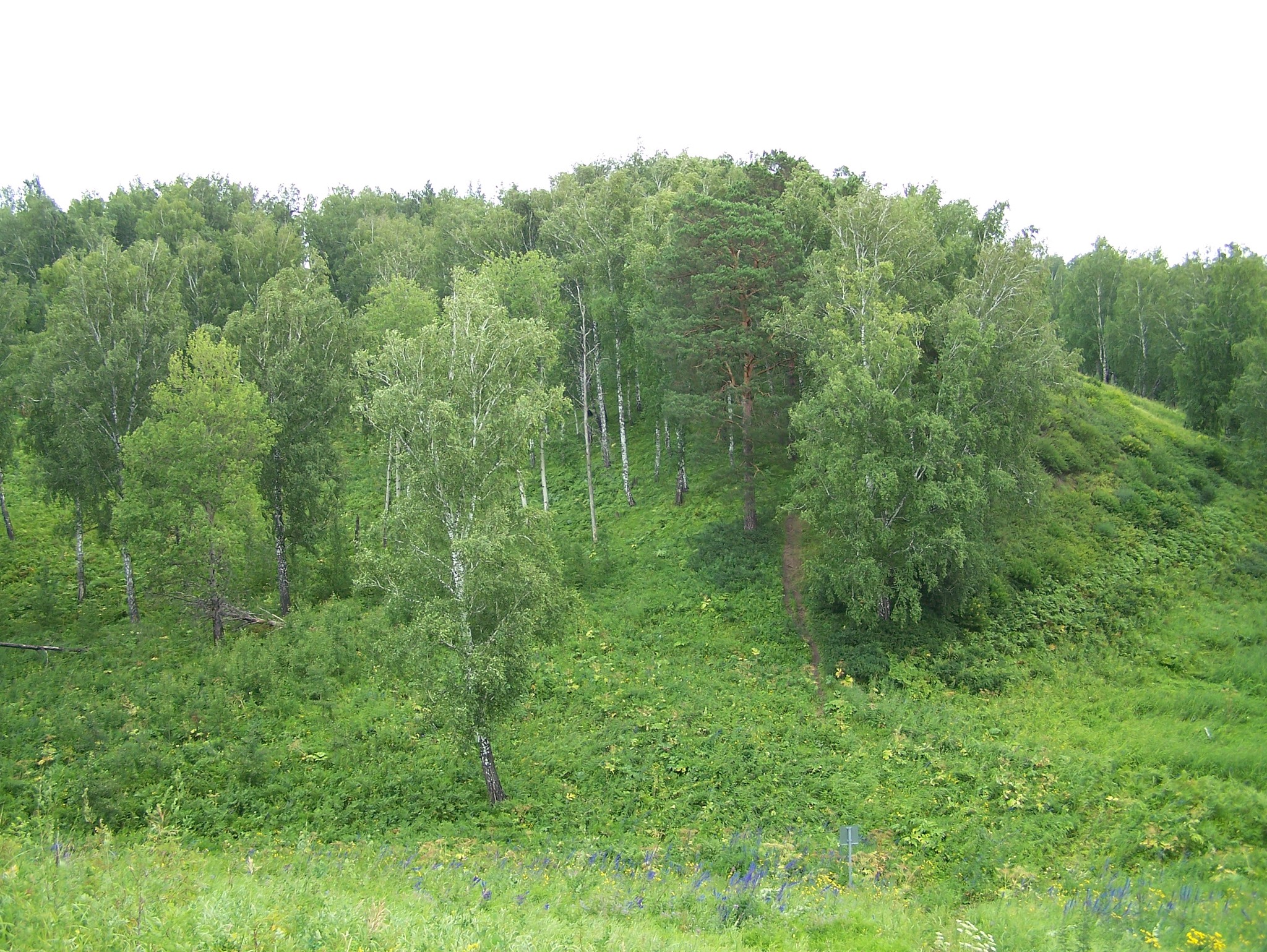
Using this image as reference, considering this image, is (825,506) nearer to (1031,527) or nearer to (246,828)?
(1031,527)

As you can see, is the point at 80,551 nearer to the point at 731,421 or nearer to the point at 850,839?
the point at 731,421

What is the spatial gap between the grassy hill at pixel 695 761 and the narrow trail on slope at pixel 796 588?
0.33ft

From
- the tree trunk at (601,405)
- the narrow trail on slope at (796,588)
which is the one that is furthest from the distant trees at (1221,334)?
the tree trunk at (601,405)

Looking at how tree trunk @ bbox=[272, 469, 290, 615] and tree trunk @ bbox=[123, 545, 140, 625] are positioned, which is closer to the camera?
tree trunk @ bbox=[123, 545, 140, 625]

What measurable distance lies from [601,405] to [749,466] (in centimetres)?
1102

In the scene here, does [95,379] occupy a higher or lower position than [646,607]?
higher

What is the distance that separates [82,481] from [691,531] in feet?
73.2

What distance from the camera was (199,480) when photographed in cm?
2364

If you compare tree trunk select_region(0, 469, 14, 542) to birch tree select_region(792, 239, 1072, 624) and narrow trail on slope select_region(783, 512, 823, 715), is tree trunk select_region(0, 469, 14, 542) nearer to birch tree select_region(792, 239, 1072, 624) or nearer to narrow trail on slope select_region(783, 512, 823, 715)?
narrow trail on slope select_region(783, 512, 823, 715)

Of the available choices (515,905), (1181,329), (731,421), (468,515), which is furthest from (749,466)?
(1181,329)

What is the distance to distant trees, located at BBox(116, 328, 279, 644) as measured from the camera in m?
23.3

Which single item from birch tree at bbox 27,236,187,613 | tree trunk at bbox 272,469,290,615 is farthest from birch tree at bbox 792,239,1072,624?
birch tree at bbox 27,236,187,613

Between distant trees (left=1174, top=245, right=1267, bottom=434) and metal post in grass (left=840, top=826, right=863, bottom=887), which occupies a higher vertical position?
distant trees (left=1174, top=245, right=1267, bottom=434)

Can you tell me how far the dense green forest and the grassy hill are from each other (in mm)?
108
